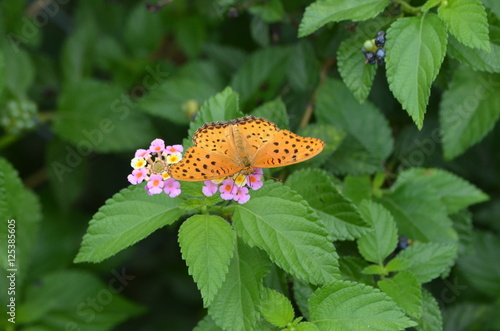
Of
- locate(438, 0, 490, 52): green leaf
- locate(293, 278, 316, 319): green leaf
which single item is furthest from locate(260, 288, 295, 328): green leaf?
locate(438, 0, 490, 52): green leaf

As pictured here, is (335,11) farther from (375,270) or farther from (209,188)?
(375,270)

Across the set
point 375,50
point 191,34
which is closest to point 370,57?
point 375,50

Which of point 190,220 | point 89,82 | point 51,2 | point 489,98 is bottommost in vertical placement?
point 190,220

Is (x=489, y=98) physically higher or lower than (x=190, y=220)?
higher

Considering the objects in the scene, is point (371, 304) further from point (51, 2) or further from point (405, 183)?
point (51, 2)

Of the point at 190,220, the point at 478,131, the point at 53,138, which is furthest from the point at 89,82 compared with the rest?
the point at 478,131

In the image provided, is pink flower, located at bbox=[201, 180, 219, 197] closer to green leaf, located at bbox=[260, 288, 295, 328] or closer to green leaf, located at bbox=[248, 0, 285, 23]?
green leaf, located at bbox=[260, 288, 295, 328]
